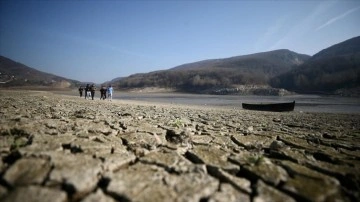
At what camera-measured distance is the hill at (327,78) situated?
74438mm

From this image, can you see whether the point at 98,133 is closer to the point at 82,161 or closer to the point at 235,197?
the point at 82,161

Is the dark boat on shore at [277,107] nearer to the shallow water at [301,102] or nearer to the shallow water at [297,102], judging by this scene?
the shallow water at [297,102]

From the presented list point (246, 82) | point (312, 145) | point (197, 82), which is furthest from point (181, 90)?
point (312, 145)

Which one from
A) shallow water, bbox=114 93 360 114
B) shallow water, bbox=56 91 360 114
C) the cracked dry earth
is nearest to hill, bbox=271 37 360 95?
shallow water, bbox=56 91 360 114

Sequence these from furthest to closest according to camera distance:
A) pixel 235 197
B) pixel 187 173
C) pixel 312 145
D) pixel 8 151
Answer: pixel 312 145 < pixel 8 151 < pixel 187 173 < pixel 235 197

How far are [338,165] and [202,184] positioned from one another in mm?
2749

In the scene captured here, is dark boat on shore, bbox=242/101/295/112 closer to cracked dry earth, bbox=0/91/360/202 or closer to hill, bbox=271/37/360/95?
cracked dry earth, bbox=0/91/360/202

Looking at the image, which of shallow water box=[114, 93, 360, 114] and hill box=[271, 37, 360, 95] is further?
hill box=[271, 37, 360, 95]

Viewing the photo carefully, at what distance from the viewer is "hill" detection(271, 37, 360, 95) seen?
74438 millimetres

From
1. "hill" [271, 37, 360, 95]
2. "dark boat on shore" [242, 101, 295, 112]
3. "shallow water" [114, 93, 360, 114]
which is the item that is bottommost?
"shallow water" [114, 93, 360, 114]

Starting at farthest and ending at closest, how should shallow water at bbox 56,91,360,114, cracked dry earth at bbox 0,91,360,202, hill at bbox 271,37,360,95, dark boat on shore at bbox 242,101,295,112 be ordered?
hill at bbox 271,37,360,95 → shallow water at bbox 56,91,360,114 → dark boat on shore at bbox 242,101,295,112 → cracked dry earth at bbox 0,91,360,202

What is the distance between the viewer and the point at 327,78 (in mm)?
82438

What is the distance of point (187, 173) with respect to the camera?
10.8 ft

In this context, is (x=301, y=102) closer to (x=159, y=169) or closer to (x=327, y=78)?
(x=159, y=169)
